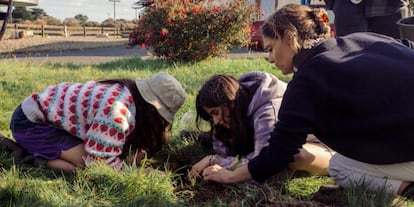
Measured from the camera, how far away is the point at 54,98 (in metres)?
2.71

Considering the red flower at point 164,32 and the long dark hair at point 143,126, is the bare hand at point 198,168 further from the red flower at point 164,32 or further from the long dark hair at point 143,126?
the red flower at point 164,32

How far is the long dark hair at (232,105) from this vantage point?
254 cm

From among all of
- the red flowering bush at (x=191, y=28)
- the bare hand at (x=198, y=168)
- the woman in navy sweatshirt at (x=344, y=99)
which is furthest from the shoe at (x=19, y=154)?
the red flowering bush at (x=191, y=28)

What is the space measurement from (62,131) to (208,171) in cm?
92

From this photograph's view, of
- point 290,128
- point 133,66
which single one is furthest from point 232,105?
point 133,66

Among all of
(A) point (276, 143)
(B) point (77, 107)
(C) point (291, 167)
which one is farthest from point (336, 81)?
(B) point (77, 107)

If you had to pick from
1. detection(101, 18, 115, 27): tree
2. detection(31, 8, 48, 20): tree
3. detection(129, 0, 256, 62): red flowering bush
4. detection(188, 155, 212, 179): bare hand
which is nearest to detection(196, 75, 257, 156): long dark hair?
detection(188, 155, 212, 179): bare hand

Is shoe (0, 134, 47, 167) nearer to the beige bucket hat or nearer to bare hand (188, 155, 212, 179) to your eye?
the beige bucket hat

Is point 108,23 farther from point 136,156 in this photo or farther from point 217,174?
point 217,174

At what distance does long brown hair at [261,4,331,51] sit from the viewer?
2.19 meters

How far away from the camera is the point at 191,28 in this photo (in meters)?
7.88

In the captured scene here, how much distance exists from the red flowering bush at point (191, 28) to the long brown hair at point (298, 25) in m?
5.58

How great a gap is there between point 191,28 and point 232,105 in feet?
17.9

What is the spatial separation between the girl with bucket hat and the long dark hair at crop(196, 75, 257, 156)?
217 mm
